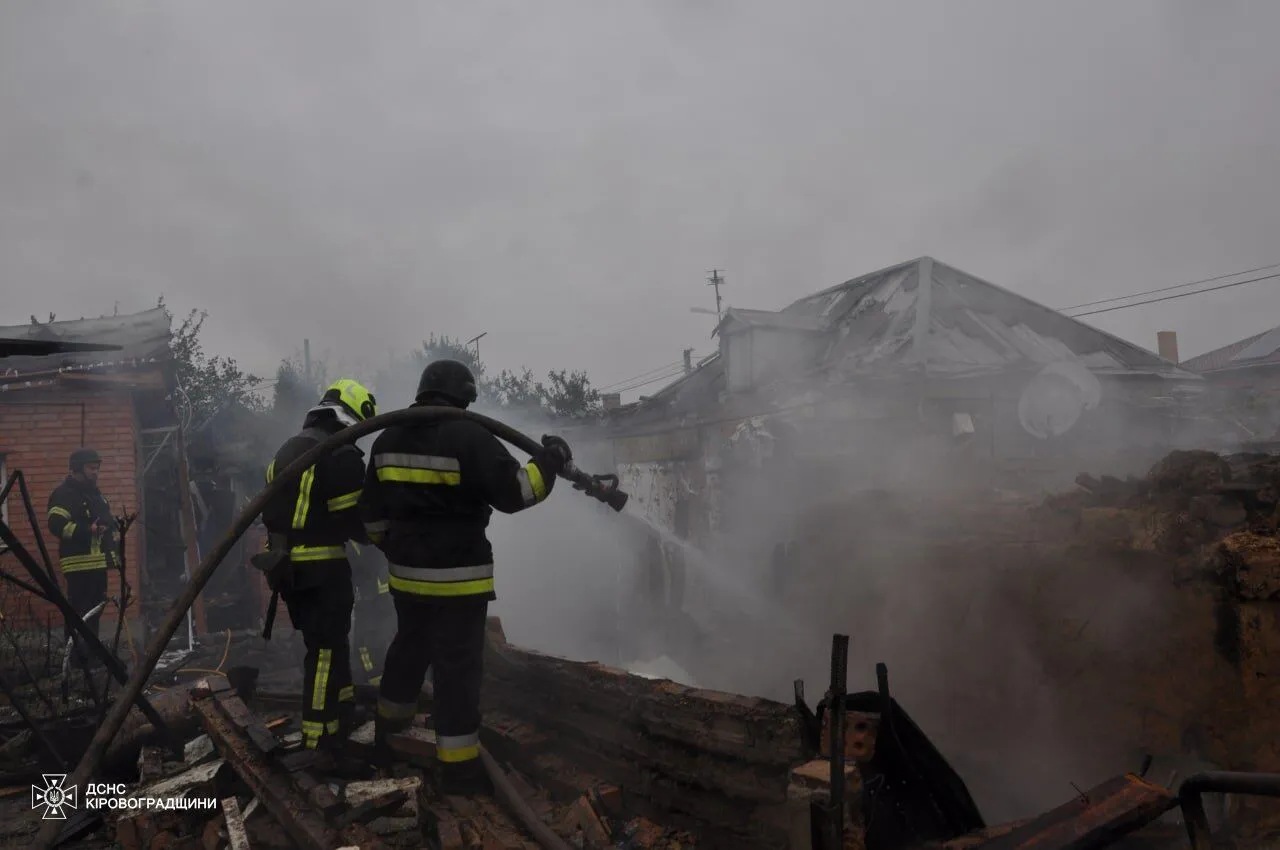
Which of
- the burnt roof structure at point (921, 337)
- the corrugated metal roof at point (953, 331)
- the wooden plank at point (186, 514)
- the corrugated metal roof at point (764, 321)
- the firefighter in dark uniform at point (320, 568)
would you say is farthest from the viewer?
the corrugated metal roof at point (764, 321)

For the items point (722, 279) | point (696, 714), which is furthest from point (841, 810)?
point (722, 279)

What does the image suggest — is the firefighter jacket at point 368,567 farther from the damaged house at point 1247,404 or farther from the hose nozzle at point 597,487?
the damaged house at point 1247,404

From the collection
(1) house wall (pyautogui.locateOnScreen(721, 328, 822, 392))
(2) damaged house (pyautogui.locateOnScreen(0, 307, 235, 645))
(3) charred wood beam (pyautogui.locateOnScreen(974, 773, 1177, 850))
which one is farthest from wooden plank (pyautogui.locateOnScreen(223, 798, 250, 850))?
(1) house wall (pyautogui.locateOnScreen(721, 328, 822, 392))

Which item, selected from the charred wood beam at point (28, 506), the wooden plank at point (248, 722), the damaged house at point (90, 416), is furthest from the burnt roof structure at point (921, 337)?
the charred wood beam at point (28, 506)

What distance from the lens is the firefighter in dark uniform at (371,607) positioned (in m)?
6.43

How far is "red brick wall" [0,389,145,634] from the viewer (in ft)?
26.8

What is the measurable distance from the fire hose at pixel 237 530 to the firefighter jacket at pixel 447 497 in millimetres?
120

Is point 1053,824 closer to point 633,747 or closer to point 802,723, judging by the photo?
point 802,723

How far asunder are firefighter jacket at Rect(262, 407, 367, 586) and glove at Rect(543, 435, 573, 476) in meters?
1.07

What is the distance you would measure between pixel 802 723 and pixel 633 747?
48.2 inches

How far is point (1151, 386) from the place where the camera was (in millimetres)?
14398

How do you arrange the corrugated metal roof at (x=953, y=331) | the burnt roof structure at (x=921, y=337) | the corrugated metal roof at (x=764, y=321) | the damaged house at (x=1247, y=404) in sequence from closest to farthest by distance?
the damaged house at (x=1247, y=404) → the burnt roof structure at (x=921, y=337) → the corrugated metal roof at (x=953, y=331) → the corrugated metal roof at (x=764, y=321)

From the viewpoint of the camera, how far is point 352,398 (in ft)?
13.5

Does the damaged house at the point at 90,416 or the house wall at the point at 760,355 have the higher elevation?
the house wall at the point at 760,355
